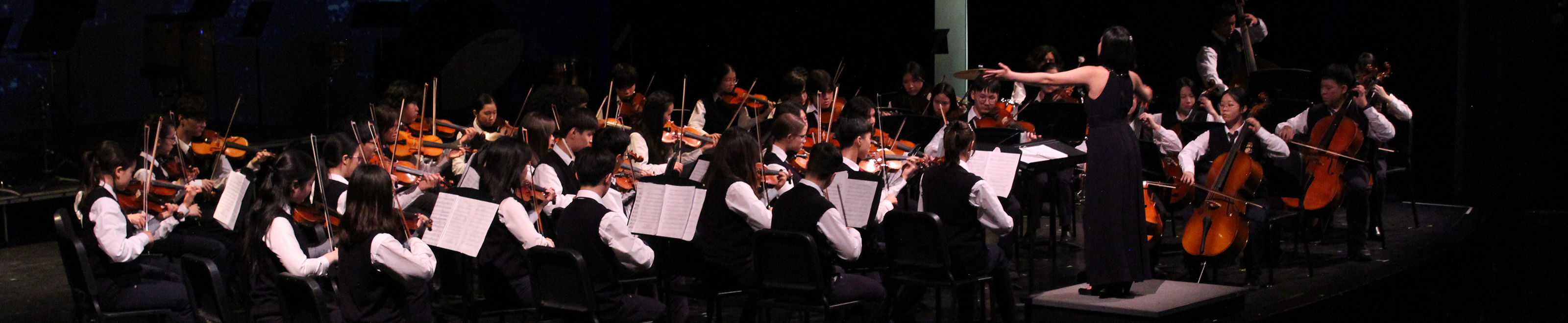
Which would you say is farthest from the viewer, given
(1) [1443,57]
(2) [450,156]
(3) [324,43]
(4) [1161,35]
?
(3) [324,43]

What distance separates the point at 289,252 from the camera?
377 cm

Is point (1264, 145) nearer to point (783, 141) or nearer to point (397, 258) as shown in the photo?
point (783, 141)

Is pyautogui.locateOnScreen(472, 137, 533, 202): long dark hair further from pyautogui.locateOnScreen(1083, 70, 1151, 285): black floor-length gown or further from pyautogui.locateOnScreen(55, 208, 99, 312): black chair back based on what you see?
pyautogui.locateOnScreen(1083, 70, 1151, 285): black floor-length gown

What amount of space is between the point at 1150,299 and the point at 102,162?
3864 millimetres

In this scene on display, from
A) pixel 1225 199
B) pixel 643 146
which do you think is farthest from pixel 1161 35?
pixel 643 146

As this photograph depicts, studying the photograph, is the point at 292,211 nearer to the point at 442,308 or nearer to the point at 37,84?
the point at 442,308

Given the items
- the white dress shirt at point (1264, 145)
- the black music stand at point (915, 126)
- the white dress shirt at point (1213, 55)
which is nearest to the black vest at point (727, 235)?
the black music stand at point (915, 126)

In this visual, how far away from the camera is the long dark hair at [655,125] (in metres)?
6.40

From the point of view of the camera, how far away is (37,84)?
27.0ft

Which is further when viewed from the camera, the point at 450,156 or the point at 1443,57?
the point at 1443,57

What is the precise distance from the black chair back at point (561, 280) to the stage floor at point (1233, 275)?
4.59 ft

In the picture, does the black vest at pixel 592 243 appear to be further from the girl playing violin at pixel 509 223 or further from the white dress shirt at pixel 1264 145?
the white dress shirt at pixel 1264 145

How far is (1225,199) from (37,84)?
7.46 metres

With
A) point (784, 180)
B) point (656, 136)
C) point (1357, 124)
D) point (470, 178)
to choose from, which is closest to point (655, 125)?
point (656, 136)
